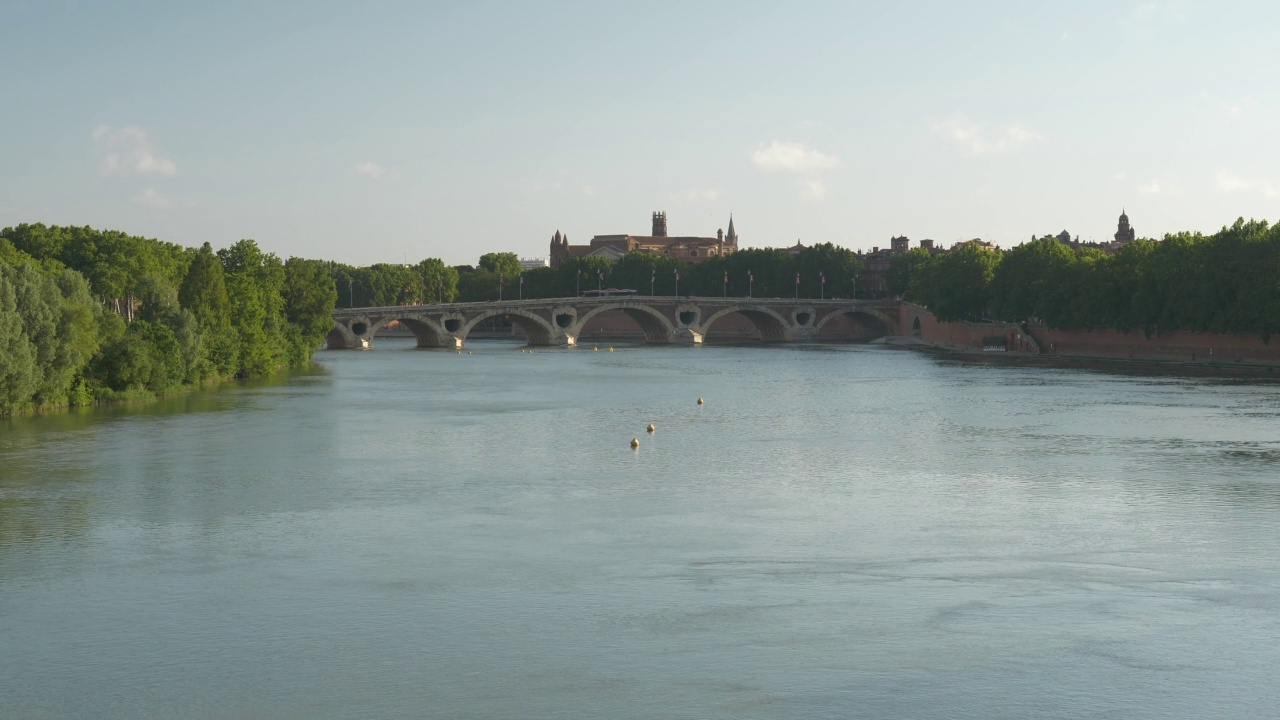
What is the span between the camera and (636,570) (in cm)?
2116

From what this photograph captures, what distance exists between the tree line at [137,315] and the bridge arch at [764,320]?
43700 millimetres

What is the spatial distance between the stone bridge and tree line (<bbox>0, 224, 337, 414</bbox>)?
1637 centimetres

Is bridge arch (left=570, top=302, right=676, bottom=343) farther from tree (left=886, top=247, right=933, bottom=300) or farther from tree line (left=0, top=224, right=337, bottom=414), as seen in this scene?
tree line (left=0, top=224, right=337, bottom=414)

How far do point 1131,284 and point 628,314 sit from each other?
5405 cm

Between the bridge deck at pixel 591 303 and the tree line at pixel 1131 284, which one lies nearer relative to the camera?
the tree line at pixel 1131 284

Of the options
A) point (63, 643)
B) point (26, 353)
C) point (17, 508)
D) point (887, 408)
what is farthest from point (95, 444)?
point (887, 408)

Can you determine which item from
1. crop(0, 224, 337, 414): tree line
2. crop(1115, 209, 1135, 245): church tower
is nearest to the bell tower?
crop(1115, 209, 1135, 245): church tower

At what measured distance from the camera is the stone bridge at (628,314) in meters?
103

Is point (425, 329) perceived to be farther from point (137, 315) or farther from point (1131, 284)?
point (1131, 284)

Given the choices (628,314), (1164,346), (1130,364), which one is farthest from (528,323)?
(1164,346)

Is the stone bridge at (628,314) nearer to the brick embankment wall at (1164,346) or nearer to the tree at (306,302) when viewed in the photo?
the tree at (306,302)

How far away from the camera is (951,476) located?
31.8m

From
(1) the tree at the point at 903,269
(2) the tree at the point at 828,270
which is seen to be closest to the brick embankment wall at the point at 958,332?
(1) the tree at the point at 903,269

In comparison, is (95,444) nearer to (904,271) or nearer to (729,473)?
(729,473)
